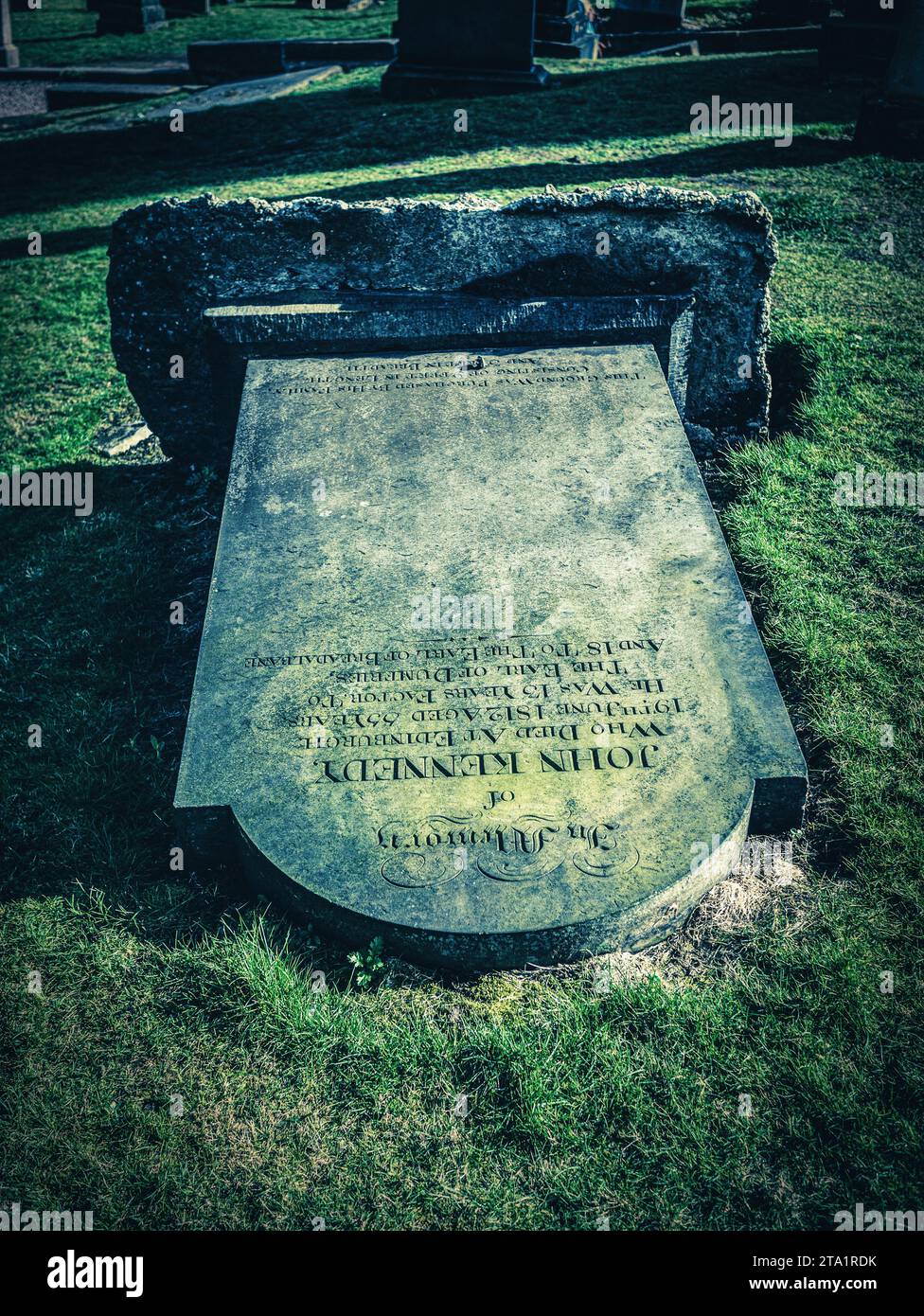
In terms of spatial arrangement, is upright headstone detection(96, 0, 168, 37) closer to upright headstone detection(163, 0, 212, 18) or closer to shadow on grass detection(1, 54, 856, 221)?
upright headstone detection(163, 0, 212, 18)

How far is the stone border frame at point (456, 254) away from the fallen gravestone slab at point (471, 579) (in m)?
0.01

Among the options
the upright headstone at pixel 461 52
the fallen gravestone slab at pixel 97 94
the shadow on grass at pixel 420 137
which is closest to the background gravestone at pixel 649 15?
the shadow on grass at pixel 420 137

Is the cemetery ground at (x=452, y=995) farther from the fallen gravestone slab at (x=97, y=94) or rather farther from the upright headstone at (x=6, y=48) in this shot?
the upright headstone at (x=6, y=48)

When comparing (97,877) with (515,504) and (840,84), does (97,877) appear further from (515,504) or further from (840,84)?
(840,84)

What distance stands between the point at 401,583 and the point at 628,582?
0.69 m

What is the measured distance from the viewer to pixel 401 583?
2.97 metres

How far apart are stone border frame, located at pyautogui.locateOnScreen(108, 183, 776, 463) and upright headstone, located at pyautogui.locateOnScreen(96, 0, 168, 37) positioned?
1636cm

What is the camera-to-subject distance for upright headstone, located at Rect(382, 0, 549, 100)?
372 inches

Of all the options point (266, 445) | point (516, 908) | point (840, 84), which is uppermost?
point (840, 84)

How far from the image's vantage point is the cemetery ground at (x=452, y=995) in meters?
1.98

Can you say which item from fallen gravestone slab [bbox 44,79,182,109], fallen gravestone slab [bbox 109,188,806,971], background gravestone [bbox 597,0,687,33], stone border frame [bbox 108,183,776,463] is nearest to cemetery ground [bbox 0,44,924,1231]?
fallen gravestone slab [bbox 109,188,806,971]

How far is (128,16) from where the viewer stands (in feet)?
55.2

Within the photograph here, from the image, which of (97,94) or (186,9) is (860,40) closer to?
(97,94)

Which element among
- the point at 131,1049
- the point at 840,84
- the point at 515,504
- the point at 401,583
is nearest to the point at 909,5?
the point at 840,84
